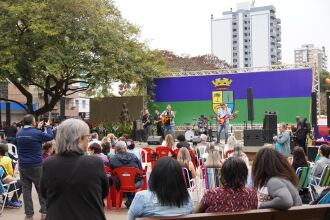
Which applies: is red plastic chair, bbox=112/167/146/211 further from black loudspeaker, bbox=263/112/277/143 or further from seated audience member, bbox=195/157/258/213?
black loudspeaker, bbox=263/112/277/143

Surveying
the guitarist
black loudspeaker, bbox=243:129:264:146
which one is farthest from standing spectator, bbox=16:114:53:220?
the guitarist

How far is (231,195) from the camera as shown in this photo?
3523mm

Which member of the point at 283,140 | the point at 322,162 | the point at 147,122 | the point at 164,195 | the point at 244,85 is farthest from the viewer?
the point at 244,85

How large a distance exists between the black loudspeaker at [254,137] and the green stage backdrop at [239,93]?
6.29 meters

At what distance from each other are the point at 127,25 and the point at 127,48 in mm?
1843

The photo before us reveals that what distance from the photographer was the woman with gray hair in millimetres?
3062

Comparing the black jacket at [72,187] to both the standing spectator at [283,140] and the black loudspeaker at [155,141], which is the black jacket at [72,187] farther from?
the black loudspeaker at [155,141]

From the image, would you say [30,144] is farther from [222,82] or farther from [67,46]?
[222,82]

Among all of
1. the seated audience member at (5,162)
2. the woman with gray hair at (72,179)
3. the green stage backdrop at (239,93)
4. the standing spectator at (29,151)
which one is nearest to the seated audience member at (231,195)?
the woman with gray hair at (72,179)

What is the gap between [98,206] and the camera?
3.17m

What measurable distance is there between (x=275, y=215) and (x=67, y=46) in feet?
66.3

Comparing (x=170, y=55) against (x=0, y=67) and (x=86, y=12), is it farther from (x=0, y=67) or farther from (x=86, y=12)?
(x=0, y=67)

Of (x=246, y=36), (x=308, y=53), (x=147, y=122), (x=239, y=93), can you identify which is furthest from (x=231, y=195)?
(x=308, y=53)

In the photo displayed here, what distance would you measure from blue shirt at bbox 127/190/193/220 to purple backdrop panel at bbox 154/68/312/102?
18.7 meters
